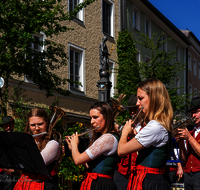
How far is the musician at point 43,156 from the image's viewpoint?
372 centimetres

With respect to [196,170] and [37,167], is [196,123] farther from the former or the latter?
[37,167]

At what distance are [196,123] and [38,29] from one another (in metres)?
4.91

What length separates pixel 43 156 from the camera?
Result: 146 inches

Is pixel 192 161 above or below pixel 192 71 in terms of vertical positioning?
below

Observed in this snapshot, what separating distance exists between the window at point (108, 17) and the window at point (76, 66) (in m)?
3.00

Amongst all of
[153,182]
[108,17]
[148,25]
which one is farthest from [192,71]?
[153,182]

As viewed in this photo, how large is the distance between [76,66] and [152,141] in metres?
14.1

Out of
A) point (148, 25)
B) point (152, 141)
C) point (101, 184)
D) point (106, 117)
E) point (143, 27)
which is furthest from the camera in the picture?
point (148, 25)

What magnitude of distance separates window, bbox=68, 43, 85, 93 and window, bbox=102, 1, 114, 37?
9.85 feet

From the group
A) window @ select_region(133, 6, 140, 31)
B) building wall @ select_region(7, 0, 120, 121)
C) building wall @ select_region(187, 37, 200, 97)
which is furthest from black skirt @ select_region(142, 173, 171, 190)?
building wall @ select_region(187, 37, 200, 97)

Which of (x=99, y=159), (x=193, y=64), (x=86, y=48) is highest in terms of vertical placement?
(x=193, y=64)

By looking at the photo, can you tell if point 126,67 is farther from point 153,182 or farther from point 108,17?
point 153,182

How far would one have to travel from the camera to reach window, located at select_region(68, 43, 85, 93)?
16.5 m

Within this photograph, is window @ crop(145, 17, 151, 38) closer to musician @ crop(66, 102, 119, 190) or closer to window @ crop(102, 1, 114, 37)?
window @ crop(102, 1, 114, 37)
